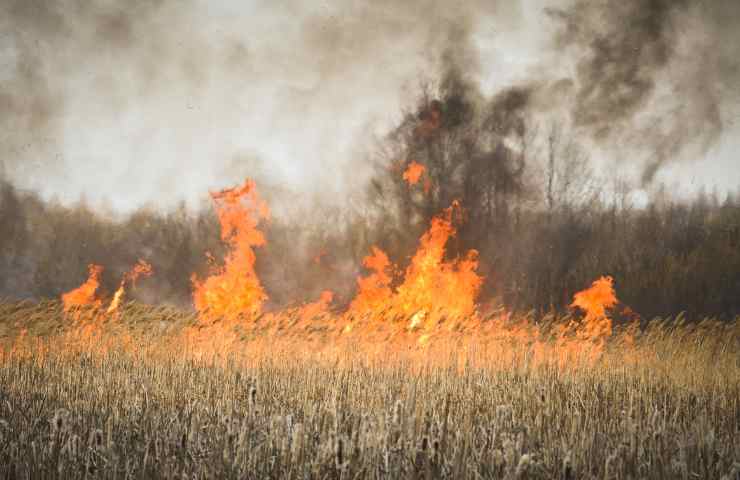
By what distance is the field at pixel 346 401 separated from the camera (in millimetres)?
4770

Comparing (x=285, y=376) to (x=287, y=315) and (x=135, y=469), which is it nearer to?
(x=135, y=469)

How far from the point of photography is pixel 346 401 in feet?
24.6

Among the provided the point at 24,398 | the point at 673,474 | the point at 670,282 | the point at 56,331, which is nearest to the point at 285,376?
the point at 24,398

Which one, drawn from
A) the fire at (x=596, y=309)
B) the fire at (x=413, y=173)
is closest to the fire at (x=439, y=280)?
the fire at (x=413, y=173)

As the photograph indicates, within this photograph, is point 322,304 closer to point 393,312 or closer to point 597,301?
point 393,312

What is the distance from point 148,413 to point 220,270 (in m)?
17.5

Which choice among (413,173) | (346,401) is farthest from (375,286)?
(346,401)

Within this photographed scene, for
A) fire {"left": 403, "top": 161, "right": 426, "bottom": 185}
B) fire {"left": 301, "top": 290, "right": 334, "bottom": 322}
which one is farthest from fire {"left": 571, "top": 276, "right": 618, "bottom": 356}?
fire {"left": 403, "top": 161, "right": 426, "bottom": 185}

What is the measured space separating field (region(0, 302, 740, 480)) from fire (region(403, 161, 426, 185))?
10.4 metres

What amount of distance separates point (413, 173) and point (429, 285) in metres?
7.87

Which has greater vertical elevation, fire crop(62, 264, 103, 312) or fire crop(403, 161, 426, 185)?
fire crop(403, 161, 426, 185)

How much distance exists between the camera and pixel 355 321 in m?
17.3

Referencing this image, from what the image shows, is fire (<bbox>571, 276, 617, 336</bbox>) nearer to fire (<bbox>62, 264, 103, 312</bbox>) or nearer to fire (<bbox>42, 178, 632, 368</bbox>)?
fire (<bbox>42, 178, 632, 368</bbox>)

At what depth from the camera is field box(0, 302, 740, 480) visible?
4.77m
